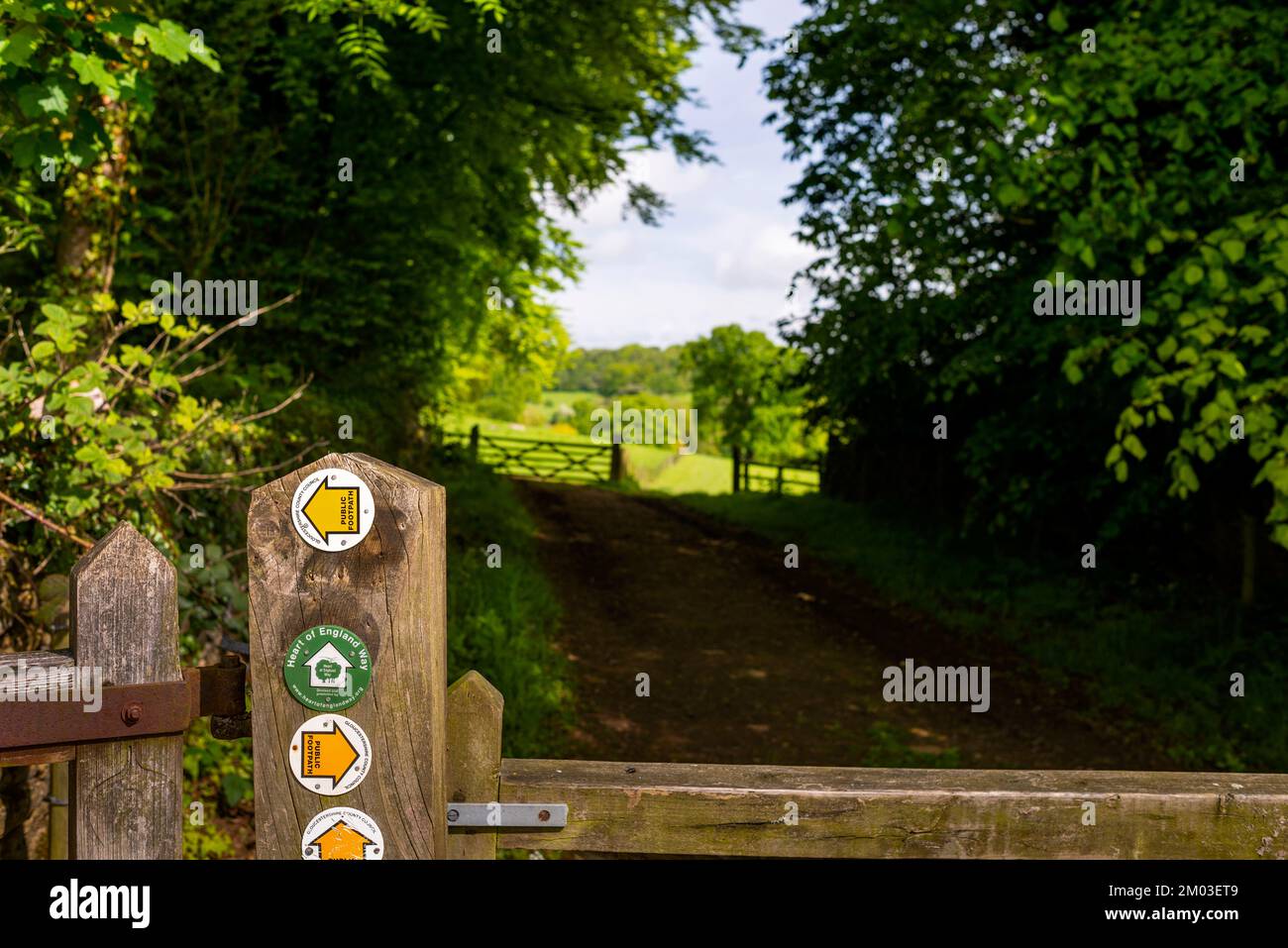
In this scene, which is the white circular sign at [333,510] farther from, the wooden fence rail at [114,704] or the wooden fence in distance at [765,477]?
the wooden fence in distance at [765,477]

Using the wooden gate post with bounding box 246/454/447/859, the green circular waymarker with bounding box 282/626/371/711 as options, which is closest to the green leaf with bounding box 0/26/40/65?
the wooden gate post with bounding box 246/454/447/859

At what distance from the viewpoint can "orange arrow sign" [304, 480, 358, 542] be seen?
197 cm

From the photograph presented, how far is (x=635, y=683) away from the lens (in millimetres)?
9438

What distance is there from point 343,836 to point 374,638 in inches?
15.6

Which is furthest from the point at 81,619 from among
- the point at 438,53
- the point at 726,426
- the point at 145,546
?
the point at 726,426

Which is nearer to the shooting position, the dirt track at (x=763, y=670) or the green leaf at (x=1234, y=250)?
the green leaf at (x=1234, y=250)

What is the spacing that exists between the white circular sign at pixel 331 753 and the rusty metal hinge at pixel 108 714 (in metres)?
0.25

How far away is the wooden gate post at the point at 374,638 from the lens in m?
1.98

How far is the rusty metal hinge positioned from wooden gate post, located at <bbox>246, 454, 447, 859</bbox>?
16 centimetres

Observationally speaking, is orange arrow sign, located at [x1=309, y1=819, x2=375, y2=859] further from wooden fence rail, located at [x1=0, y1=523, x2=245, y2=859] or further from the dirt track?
the dirt track

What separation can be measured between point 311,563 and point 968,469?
982cm

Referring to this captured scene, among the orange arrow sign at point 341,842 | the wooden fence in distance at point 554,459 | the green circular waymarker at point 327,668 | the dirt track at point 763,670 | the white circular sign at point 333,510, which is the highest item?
the wooden fence in distance at point 554,459

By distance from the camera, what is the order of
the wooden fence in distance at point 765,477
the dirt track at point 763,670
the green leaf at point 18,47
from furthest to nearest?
the wooden fence in distance at point 765,477 → the dirt track at point 763,670 → the green leaf at point 18,47

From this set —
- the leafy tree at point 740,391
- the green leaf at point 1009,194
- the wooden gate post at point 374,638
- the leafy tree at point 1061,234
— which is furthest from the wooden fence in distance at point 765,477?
the wooden gate post at point 374,638
